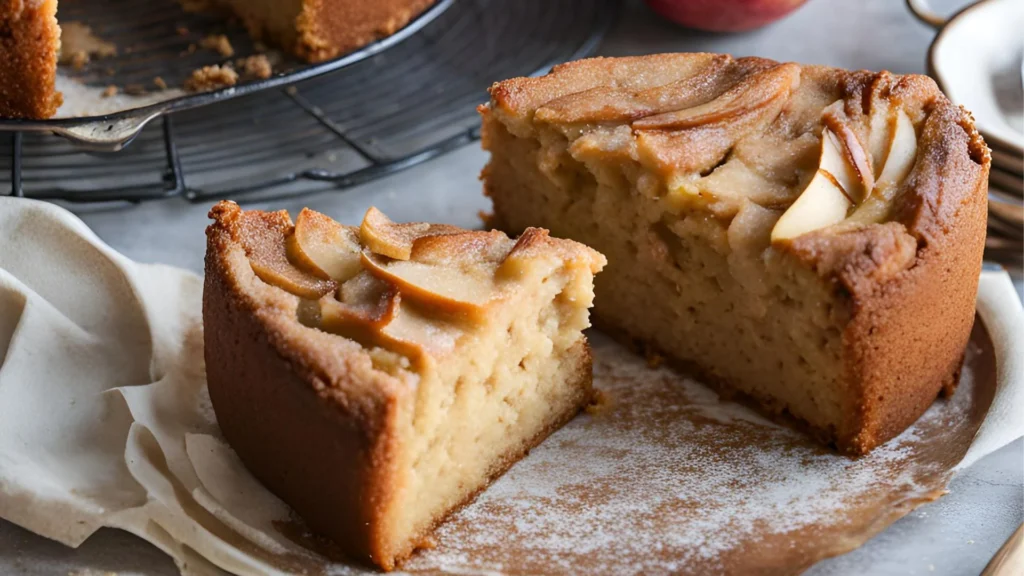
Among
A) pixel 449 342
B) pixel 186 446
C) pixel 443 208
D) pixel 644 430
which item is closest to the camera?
pixel 449 342

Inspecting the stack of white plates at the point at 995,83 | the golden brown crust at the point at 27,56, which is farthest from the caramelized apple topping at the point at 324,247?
the stack of white plates at the point at 995,83

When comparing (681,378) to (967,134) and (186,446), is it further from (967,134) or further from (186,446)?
(186,446)

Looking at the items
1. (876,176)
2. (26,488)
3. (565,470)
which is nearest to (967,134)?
(876,176)

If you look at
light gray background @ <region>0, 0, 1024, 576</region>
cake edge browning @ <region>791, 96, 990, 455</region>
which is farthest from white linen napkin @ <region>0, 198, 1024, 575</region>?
cake edge browning @ <region>791, 96, 990, 455</region>

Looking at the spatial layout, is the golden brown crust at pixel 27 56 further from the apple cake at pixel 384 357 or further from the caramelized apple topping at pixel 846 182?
the caramelized apple topping at pixel 846 182

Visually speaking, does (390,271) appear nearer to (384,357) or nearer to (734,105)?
(384,357)

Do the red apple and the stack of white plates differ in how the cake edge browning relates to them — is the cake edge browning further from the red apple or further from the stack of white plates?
the red apple
